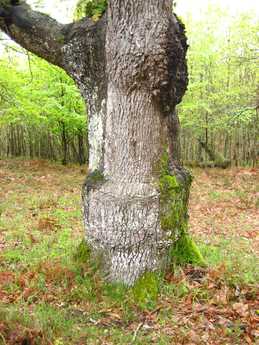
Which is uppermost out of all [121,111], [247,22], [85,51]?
[247,22]

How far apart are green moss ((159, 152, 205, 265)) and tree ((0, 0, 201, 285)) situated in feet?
0.04

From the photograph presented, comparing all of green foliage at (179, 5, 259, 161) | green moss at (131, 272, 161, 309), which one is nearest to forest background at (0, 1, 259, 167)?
green foliage at (179, 5, 259, 161)

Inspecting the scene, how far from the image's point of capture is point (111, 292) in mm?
4598

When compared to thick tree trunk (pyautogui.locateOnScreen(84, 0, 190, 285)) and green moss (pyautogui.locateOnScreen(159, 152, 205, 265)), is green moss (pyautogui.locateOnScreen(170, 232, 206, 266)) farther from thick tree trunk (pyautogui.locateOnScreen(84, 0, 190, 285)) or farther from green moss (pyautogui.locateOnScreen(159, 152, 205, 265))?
thick tree trunk (pyautogui.locateOnScreen(84, 0, 190, 285))

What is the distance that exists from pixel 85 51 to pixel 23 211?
6262 millimetres

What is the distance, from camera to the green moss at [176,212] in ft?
15.3

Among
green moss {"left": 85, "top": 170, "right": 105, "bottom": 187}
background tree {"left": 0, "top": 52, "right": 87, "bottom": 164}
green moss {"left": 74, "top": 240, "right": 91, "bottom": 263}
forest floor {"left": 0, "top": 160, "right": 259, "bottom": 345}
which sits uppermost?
background tree {"left": 0, "top": 52, "right": 87, "bottom": 164}

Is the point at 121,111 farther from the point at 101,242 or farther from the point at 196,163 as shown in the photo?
→ the point at 196,163

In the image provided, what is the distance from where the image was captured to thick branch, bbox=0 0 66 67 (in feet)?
16.3

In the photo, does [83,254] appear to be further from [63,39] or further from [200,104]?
[200,104]

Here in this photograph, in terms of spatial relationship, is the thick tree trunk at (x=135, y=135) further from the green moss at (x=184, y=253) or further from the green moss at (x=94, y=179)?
the green moss at (x=184, y=253)

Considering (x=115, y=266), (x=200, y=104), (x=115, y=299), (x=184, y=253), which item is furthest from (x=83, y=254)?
(x=200, y=104)

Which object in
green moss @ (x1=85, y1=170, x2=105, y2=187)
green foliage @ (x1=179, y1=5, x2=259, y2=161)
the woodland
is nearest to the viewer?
the woodland

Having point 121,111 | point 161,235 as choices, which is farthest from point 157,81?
point 161,235
